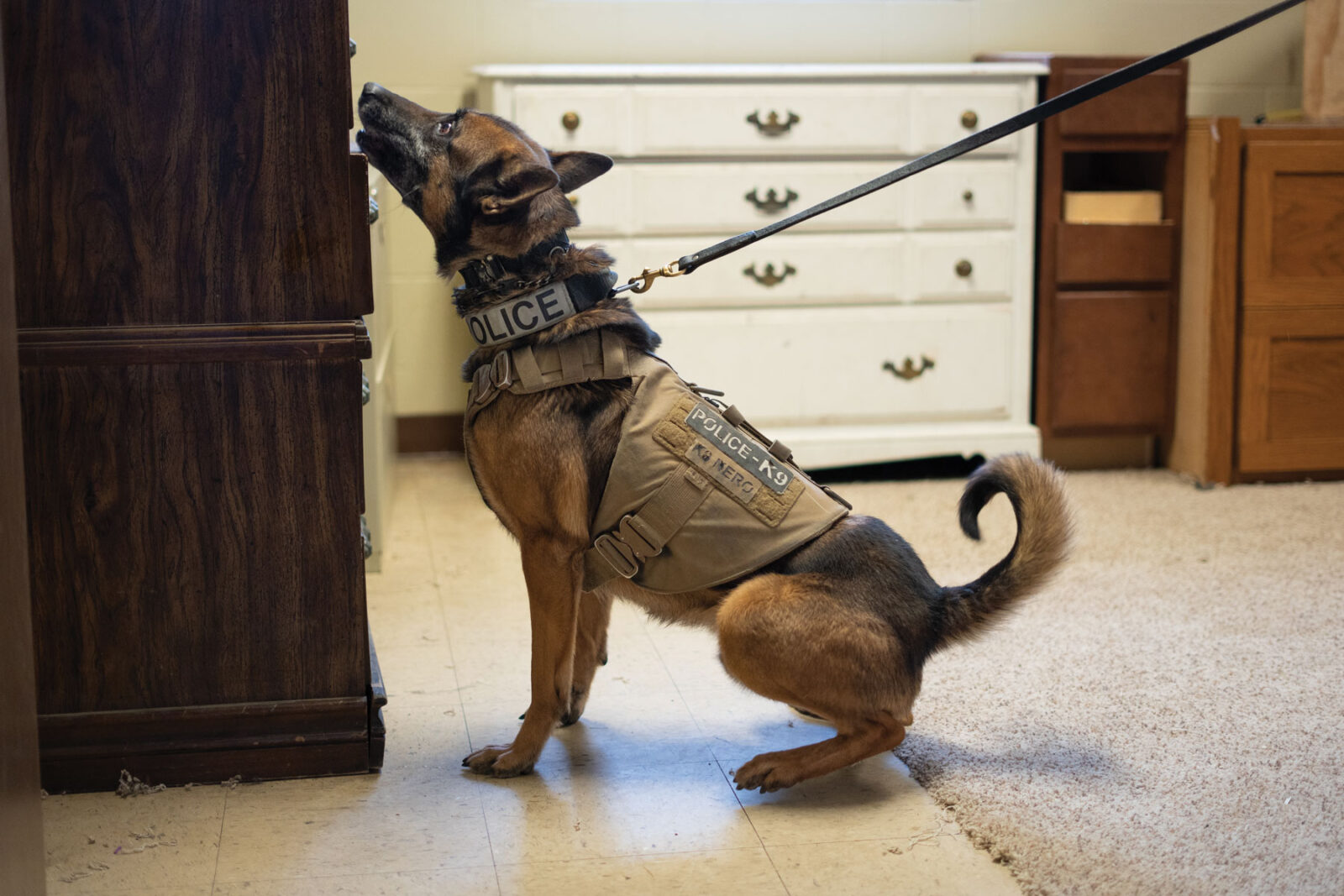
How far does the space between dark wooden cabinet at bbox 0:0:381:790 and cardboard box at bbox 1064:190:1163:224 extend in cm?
273

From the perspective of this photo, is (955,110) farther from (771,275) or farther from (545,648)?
(545,648)

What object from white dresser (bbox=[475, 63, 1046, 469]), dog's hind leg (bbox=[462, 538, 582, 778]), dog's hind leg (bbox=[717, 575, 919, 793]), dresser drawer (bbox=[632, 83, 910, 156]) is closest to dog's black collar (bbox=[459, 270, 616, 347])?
dog's hind leg (bbox=[462, 538, 582, 778])

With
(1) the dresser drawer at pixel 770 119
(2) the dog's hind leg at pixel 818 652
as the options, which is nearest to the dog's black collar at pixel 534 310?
(2) the dog's hind leg at pixel 818 652

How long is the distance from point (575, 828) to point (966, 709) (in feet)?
2.59

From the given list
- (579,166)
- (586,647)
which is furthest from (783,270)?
(586,647)

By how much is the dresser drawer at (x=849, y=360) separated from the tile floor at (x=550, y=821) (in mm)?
1541

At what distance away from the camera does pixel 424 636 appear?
103 inches

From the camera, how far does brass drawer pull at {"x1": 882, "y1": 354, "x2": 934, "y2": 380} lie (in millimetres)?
3887

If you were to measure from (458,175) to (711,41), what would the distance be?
8.19 ft

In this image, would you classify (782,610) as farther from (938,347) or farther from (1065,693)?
(938,347)

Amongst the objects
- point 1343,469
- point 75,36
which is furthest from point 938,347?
point 75,36

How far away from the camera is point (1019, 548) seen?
1.84 metres

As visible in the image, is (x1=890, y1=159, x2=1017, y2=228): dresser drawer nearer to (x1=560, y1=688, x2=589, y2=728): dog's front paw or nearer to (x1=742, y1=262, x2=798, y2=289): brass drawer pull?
(x1=742, y1=262, x2=798, y2=289): brass drawer pull

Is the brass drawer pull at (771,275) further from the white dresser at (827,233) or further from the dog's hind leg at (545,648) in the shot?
the dog's hind leg at (545,648)
